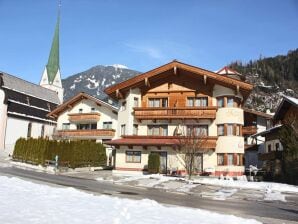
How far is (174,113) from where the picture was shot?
38.8 meters

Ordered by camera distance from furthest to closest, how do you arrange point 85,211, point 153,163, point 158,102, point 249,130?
point 249,130, point 158,102, point 153,163, point 85,211

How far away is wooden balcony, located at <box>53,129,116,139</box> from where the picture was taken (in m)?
53.1

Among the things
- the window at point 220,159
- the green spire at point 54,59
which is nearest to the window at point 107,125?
the window at point 220,159

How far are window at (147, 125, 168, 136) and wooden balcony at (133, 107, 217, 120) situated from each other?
159cm

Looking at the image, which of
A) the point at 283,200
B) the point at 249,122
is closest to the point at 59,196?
the point at 283,200

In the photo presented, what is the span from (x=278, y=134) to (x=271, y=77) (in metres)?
111

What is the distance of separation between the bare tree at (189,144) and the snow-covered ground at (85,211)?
59.0 ft

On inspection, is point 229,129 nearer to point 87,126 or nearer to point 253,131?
point 253,131

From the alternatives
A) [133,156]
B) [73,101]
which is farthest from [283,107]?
[73,101]

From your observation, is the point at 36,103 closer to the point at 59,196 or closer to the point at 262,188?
the point at 262,188

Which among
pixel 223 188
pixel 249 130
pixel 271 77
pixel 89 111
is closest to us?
pixel 223 188

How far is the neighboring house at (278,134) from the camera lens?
112 feet

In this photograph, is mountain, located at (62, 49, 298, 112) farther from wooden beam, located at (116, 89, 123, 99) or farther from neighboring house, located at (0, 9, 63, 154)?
wooden beam, located at (116, 89, 123, 99)

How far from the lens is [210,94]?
1543 inches
